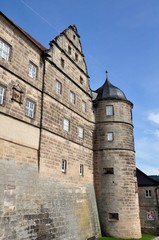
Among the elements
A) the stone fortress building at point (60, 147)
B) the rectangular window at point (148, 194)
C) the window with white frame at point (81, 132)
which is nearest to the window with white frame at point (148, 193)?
the rectangular window at point (148, 194)

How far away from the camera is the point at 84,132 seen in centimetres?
1998

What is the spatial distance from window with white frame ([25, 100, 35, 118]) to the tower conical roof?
9647mm

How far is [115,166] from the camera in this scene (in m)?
20.5

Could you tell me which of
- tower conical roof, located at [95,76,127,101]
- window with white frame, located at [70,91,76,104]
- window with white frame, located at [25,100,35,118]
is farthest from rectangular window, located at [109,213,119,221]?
window with white frame, located at [25,100,35,118]

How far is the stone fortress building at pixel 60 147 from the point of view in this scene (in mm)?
12398

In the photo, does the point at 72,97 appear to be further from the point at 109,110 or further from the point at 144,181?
the point at 144,181

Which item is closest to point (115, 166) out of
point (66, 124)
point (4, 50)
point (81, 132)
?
point (81, 132)

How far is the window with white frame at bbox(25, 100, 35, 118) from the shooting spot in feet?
45.9

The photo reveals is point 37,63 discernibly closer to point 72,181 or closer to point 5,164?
point 5,164

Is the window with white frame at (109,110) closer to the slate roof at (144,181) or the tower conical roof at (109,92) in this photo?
the tower conical roof at (109,92)

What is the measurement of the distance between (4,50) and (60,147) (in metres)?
6.91

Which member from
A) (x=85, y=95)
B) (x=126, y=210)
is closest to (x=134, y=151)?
(x=126, y=210)

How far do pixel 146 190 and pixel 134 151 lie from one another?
545 cm

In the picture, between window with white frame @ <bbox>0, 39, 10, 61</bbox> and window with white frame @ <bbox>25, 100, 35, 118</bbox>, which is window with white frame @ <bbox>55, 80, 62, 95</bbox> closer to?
window with white frame @ <bbox>25, 100, 35, 118</bbox>
